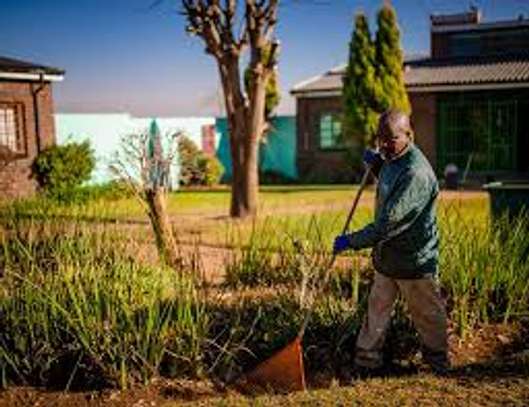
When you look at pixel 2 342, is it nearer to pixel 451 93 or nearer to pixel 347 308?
pixel 347 308

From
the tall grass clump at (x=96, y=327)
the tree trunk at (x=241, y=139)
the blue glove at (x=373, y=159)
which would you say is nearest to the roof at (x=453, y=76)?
the tree trunk at (x=241, y=139)

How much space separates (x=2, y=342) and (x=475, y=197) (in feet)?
46.2

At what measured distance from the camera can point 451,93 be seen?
2339 centimetres

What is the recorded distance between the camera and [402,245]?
15.1ft

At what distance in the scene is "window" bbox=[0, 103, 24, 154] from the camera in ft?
58.6

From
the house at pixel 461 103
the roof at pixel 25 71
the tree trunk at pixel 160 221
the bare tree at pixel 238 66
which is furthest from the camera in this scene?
the house at pixel 461 103

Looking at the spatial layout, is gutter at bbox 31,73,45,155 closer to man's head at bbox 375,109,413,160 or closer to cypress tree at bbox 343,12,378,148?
cypress tree at bbox 343,12,378,148

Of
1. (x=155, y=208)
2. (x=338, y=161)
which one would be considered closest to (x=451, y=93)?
(x=338, y=161)

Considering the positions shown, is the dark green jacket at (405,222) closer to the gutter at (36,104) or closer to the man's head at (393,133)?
the man's head at (393,133)

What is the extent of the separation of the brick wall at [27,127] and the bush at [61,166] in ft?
0.94

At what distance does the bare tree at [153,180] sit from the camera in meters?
6.42

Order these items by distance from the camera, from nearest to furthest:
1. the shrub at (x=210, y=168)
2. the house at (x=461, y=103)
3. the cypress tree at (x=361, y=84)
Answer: the cypress tree at (x=361, y=84) → the house at (x=461, y=103) → the shrub at (x=210, y=168)

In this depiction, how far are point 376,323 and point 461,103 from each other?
64.7 ft

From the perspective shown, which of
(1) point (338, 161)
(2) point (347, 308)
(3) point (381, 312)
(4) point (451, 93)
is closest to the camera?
(3) point (381, 312)
